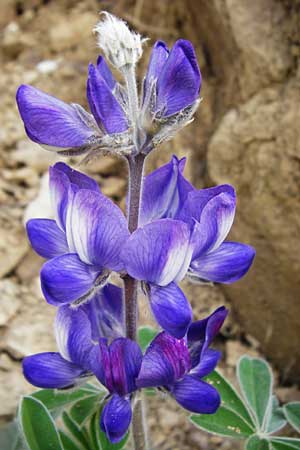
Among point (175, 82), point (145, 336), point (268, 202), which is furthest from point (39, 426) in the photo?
point (268, 202)

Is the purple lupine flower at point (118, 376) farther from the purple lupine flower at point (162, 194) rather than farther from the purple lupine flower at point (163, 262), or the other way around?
the purple lupine flower at point (162, 194)

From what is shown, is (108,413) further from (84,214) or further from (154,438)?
(154,438)

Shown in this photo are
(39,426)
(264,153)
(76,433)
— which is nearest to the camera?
(39,426)

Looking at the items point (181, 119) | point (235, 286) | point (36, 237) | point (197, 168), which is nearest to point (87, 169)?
point (197, 168)

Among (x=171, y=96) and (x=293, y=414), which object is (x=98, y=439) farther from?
(x=171, y=96)

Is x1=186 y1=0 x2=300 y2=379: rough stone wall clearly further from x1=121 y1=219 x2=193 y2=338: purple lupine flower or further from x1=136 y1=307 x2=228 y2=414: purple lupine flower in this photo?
x1=121 y1=219 x2=193 y2=338: purple lupine flower

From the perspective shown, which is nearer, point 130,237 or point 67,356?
point 130,237

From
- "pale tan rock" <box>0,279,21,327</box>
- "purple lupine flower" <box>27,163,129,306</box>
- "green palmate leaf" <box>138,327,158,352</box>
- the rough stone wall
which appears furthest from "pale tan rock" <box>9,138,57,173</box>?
"purple lupine flower" <box>27,163,129,306</box>
